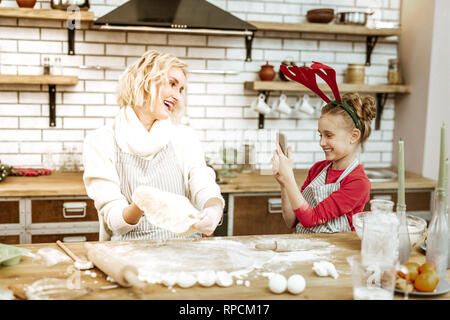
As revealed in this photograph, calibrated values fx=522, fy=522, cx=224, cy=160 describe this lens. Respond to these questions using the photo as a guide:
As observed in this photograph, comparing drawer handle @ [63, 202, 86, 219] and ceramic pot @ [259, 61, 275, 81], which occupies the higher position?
ceramic pot @ [259, 61, 275, 81]

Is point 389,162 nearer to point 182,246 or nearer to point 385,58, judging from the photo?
point 385,58

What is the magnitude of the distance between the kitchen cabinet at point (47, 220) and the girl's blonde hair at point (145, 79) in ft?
3.56

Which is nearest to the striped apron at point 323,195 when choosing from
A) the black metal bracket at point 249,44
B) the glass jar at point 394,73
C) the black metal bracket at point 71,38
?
the black metal bracket at point 249,44

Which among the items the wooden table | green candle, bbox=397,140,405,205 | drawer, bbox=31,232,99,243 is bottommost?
drawer, bbox=31,232,99,243

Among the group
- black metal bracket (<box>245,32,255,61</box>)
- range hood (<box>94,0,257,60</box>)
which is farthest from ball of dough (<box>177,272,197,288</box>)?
black metal bracket (<box>245,32,255,61</box>)

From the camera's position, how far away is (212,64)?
13.2 feet

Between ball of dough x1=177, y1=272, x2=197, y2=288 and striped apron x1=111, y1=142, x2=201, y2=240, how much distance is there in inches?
31.3

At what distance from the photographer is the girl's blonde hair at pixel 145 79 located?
7.56 feet

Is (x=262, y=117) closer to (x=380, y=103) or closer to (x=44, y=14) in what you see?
(x=380, y=103)

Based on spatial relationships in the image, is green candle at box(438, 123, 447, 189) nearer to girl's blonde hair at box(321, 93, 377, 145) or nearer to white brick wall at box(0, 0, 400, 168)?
girl's blonde hair at box(321, 93, 377, 145)

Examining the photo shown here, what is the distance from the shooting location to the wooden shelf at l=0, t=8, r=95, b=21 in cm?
339

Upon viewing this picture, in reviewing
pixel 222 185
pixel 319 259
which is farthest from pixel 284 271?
pixel 222 185

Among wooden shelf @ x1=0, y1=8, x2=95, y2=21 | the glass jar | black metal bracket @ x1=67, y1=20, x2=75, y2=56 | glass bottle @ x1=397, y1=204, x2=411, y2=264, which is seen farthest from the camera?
the glass jar
